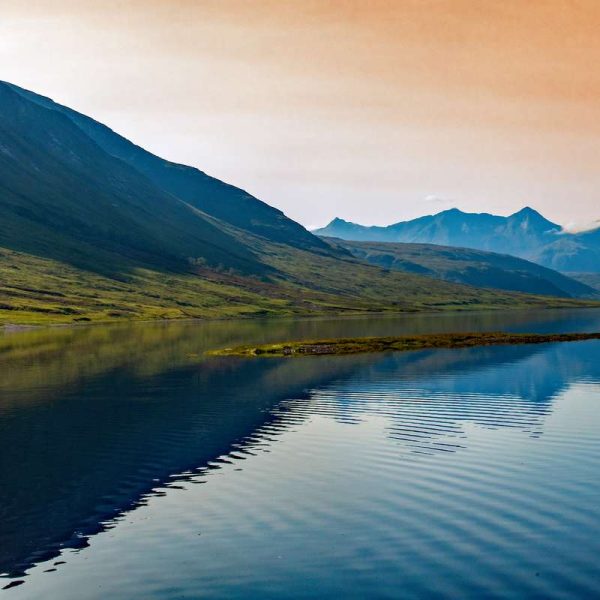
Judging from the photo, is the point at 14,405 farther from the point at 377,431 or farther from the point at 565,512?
the point at 565,512

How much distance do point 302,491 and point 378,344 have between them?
108 m

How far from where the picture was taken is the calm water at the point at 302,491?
1161 inches

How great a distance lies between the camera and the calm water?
29484 millimetres

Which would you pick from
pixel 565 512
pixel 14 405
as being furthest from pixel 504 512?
pixel 14 405

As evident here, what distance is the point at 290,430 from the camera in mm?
61875

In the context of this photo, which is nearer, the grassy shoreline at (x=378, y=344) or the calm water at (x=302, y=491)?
the calm water at (x=302, y=491)

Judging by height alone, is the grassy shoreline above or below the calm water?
above

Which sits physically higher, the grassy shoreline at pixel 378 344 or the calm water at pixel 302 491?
the grassy shoreline at pixel 378 344

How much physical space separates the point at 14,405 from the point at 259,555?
55070 mm

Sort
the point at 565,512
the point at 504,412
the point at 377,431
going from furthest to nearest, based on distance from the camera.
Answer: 1. the point at 504,412
2. the point at 377,431
3. the point at 565,512

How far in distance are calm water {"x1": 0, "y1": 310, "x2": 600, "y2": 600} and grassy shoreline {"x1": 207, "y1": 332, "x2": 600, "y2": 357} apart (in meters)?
45.4

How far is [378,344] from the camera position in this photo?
150 meters

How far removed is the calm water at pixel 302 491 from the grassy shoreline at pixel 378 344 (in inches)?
1786

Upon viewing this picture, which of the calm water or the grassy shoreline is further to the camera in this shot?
the grassy shoreline
